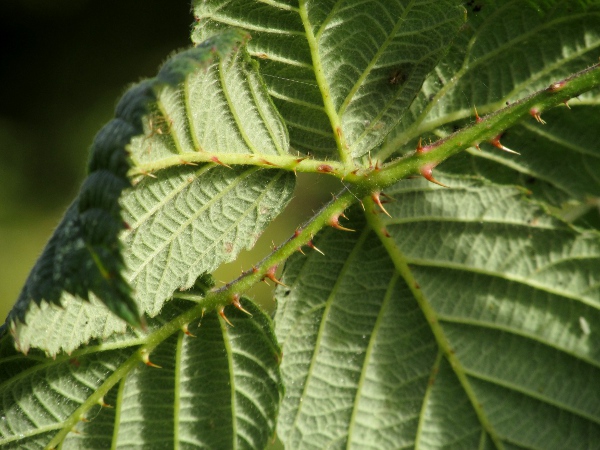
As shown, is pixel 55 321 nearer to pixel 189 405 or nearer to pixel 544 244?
pixel 189 405

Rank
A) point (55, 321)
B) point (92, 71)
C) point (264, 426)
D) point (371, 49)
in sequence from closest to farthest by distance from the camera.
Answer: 1. point (55, 321)
2. point (371, 49)
3. point (264, 426)
4. point (92, 71)

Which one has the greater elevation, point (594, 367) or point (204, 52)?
point (204, 52)

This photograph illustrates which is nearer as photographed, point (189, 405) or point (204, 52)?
point (204, 52)

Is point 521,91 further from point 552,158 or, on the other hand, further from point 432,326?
point 432,326

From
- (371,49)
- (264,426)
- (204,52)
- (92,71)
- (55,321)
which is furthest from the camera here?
(92,71)

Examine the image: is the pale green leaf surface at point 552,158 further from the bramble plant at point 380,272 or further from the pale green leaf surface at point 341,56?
the pale green leaf surface at point 341,56

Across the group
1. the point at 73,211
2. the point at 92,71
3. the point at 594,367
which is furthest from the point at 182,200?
the point at 92,71

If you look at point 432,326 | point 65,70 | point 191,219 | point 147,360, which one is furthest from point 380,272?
point 65,70
